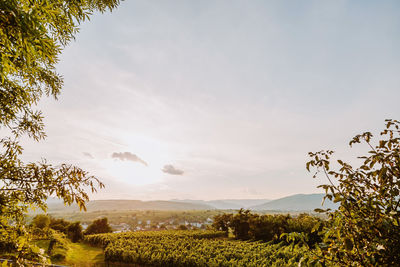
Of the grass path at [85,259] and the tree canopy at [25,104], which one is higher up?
the tree canopy at [25,104]

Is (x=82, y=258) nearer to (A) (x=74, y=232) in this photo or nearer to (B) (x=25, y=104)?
(A) (x=74, y=232)

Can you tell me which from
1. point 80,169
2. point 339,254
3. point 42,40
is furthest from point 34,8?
point 339,254

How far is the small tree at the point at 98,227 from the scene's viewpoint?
22828mm

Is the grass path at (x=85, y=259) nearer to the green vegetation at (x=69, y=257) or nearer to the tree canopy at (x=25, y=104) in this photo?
the green vegetation at (x=69, y=257)

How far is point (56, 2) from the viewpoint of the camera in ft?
9.86

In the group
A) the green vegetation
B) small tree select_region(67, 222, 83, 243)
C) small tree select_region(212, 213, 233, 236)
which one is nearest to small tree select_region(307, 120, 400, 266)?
the green vegetation

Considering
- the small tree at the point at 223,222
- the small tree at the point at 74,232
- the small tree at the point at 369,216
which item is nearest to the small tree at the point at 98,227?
the small tree at the point at 74,232

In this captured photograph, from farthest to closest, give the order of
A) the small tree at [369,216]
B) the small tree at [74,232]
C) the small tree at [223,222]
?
1. the small tree at [223,222]
2. the small tree at [74,232]
3. the small tree at [369,216]

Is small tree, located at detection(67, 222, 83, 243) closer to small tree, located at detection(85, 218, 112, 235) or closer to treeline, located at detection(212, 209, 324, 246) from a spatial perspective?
small tree, located at detection(85, 218, 112, 235)

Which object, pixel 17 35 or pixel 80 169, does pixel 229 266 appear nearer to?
pixel 80 169

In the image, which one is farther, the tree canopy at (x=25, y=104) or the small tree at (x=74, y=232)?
the small tree at (x=74, y=232)


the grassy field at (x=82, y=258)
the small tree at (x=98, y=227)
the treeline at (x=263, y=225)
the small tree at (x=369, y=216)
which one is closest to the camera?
the small tree at (x=369, y=216)

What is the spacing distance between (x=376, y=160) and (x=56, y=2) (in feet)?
15.4

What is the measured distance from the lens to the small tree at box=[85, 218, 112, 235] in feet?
74.9
